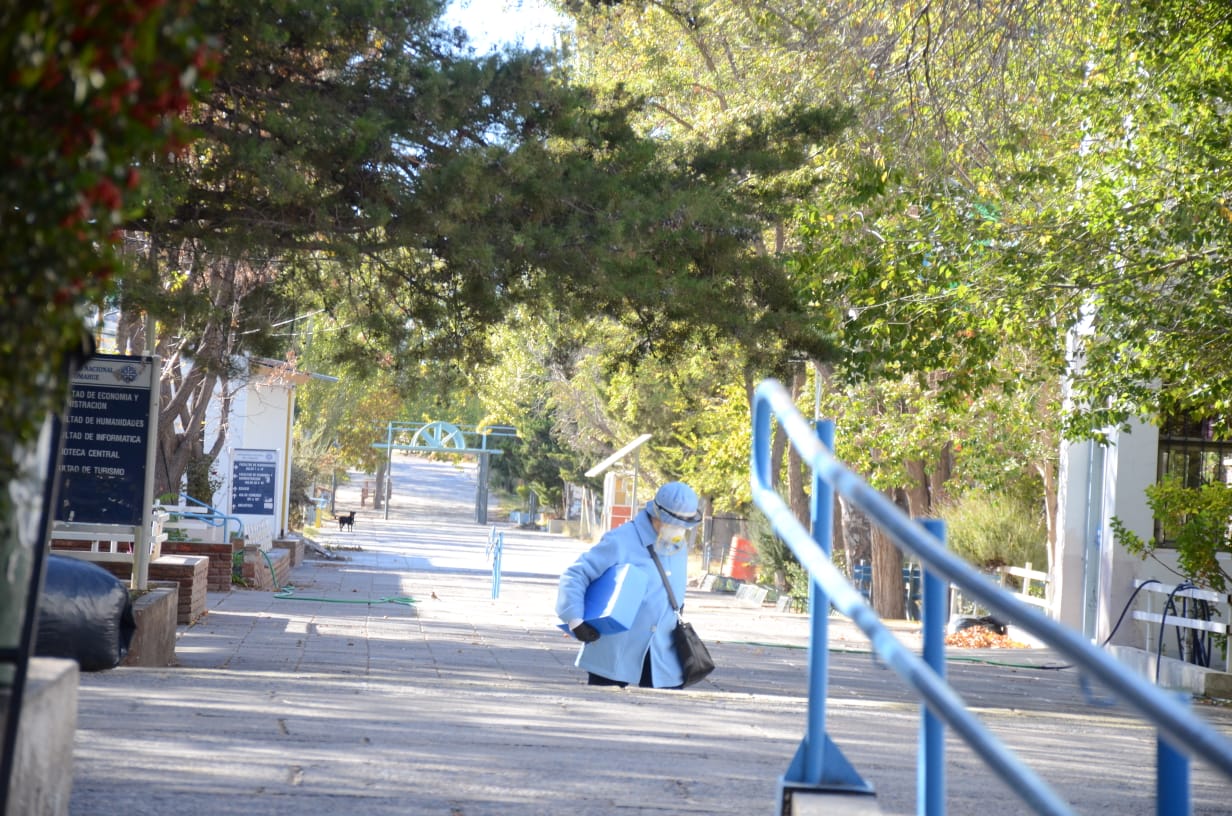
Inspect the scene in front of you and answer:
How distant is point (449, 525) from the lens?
6309 cm

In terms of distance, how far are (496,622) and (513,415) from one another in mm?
42467

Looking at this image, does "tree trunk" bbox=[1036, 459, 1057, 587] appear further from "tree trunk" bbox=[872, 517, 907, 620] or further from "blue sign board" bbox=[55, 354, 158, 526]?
"blue sign board" bbox=[55, 354, 158, 526]

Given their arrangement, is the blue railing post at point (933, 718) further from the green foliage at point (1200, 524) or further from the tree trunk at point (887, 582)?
the tree trunk at point (887, 582)

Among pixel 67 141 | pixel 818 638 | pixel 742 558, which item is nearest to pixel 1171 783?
pixel 67 141

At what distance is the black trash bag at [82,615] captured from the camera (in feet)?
23.7

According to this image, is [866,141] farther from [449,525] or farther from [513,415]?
[449,525]

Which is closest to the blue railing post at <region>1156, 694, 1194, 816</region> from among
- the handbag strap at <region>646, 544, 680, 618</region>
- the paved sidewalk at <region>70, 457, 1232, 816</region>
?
the paved sidewalk at <region>70, 457, 1232, 816</region>

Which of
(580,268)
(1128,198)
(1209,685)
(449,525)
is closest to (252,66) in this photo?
(580,268)

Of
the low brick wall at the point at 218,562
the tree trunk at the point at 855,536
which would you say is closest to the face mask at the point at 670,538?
the low brick wall at the point at 218,562

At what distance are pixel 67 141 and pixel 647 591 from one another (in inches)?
249

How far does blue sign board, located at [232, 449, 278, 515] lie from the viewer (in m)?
26.0

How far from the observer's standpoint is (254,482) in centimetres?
2616

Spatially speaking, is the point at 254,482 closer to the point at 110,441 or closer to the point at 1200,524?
the point at 110,441

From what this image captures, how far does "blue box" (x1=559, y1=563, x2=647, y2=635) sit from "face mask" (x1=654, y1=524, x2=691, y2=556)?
12.0 inches
